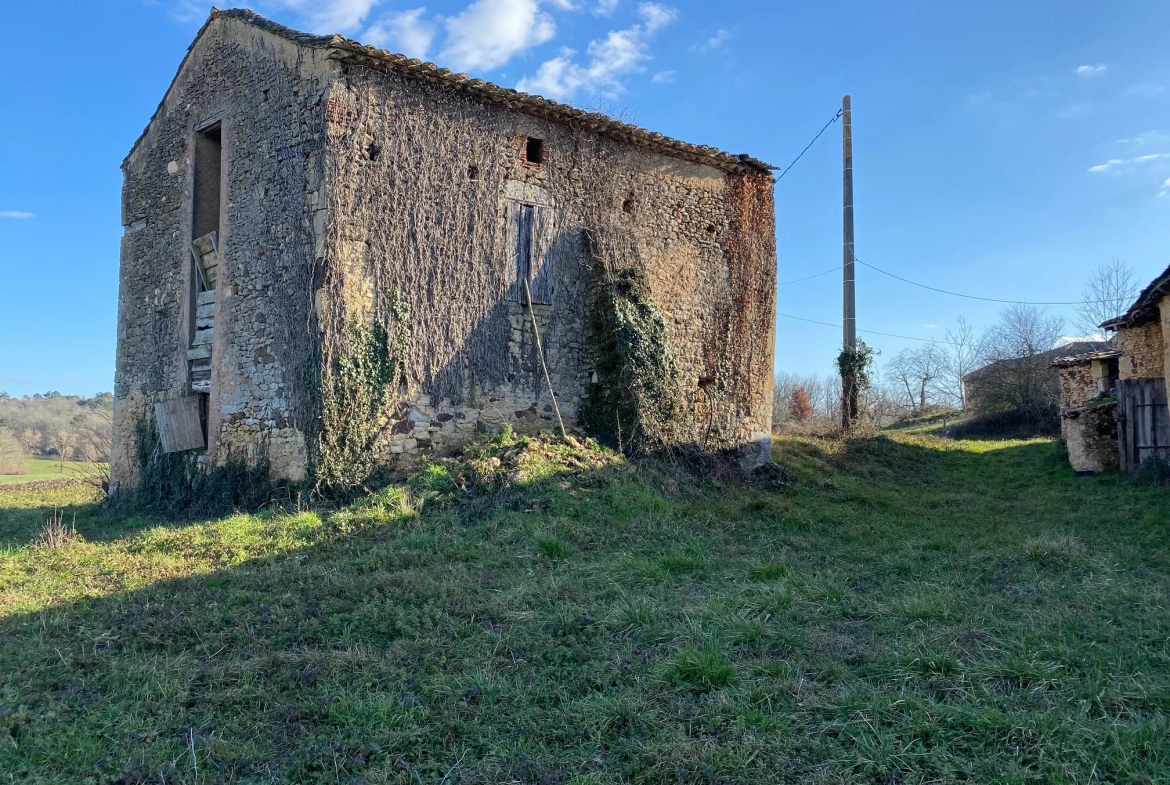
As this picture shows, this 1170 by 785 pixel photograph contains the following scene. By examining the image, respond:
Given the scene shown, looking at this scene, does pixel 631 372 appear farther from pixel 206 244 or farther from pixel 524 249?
pixel 206 244

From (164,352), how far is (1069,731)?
12.6 m

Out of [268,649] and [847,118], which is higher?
[847,118]

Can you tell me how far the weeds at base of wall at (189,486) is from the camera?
31.9 ft

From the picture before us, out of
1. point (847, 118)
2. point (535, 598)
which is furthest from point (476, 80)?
point (847, 118)

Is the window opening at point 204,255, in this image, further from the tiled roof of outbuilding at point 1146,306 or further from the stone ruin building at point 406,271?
the tiled roof of outbuilding at point 1146,306

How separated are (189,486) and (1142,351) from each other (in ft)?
53.6

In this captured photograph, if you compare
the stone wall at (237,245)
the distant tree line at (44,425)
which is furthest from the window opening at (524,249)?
the distant tree line at (44,425)

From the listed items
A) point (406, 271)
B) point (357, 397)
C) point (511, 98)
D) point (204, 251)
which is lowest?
point (357, 397)

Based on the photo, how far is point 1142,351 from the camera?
43.8 ft

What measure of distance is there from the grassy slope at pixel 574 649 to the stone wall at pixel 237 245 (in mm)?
2284

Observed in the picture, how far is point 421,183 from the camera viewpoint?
9992mm

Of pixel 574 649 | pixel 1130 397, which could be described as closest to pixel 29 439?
pixel 574 649

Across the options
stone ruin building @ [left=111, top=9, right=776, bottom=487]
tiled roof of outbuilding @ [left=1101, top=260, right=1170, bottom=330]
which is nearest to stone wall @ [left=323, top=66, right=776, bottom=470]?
stone ruin building @ [left=111, top=9, right=776, bottom=487]

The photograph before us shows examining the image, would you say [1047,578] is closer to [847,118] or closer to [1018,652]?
[1018,652]
